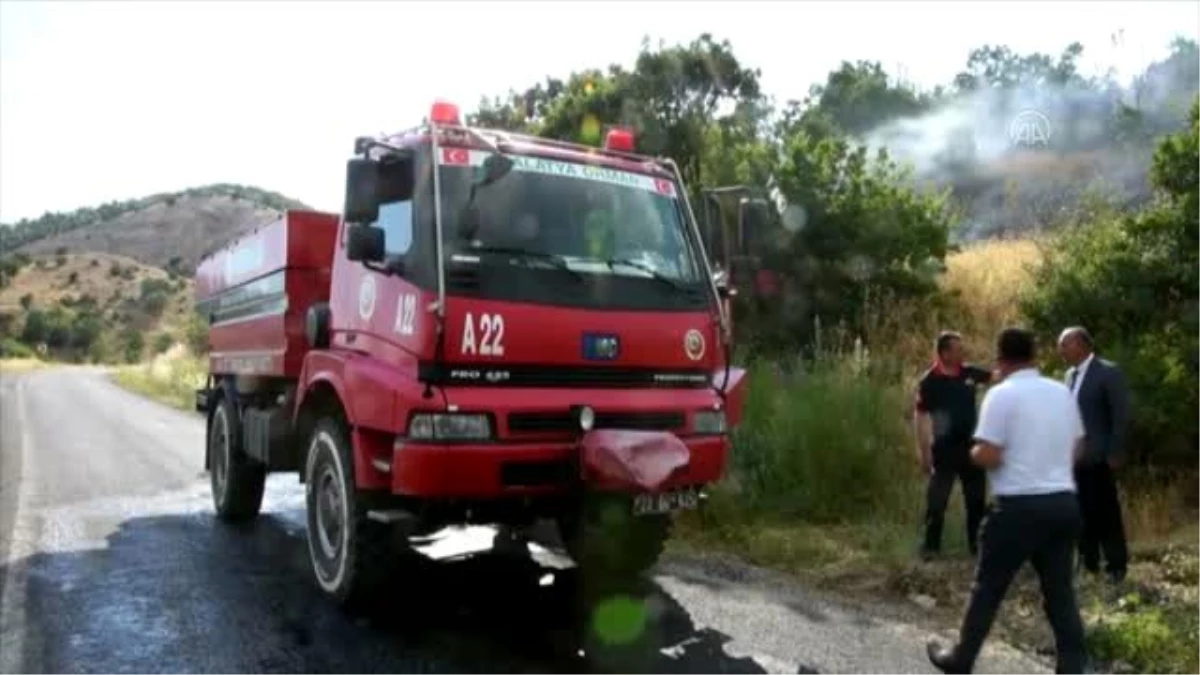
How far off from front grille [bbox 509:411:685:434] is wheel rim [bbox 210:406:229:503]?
452 centimetres

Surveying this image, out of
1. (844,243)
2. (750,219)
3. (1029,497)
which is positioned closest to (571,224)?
(750,219)

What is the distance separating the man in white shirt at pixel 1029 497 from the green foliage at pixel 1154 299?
4.45m

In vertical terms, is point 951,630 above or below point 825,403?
below

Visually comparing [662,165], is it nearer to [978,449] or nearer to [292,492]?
[978,449]

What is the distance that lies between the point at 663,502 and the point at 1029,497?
6.13 ft

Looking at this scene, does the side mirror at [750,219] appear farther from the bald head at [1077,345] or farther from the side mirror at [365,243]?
the side mirror at [365,243]

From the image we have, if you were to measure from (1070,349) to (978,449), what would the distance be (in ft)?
8.46

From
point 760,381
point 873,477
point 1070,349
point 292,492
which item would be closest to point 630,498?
point 1070,349

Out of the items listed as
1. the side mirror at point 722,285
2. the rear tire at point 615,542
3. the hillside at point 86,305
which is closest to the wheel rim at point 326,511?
the rear tire at point 615,542

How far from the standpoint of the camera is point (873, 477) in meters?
8.39

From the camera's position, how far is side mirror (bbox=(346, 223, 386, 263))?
5.34m

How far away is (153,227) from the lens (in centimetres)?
12781

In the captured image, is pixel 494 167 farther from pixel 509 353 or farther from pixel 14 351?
pixel 14 351

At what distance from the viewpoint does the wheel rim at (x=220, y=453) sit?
344 inches
